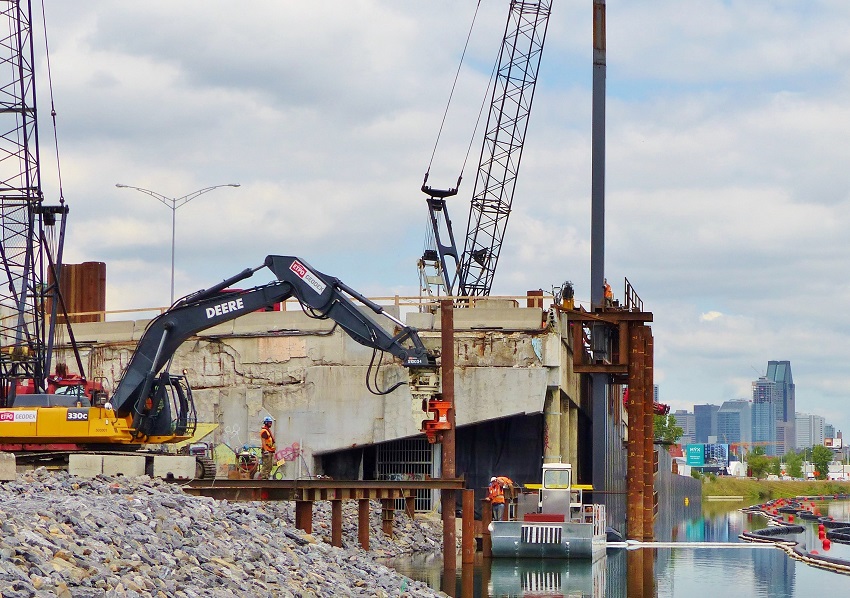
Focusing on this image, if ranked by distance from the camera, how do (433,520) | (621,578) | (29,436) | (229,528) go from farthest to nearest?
(433,520)
(621,578)
(29,436)
(229,528)

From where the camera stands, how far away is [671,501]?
108438mm

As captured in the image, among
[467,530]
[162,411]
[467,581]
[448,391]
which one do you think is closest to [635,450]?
[448,391]

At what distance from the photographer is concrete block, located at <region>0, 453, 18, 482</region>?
29938mm

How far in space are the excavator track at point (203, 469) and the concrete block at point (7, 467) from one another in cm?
605

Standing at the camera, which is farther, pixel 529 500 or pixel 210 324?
pixel 529 500

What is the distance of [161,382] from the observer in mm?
36562

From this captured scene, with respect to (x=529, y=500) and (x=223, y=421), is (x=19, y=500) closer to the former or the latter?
(x=529, y=500)

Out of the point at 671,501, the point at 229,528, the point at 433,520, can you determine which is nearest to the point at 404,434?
the point at 433,520

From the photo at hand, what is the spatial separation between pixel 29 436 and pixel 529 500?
16.2 meters

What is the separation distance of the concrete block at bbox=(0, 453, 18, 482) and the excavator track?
6045 millimetres

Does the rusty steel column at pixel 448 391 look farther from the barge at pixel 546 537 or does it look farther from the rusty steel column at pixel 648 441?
the rusty steel column at pixel 648 441

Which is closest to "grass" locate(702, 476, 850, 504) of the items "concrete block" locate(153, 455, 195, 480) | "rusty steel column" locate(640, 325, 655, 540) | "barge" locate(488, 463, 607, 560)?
"rusty steel column" locate(640, 325, 655, 540)

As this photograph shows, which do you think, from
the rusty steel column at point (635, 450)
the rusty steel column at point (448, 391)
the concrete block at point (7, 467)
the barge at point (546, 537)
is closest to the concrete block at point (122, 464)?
the concrete block at point (7, 467)

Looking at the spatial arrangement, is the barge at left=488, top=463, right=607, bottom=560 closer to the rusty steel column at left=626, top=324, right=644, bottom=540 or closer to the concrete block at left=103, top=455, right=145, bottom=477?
the rusty steel column at left=626, top=324, right=644, bottom=540
